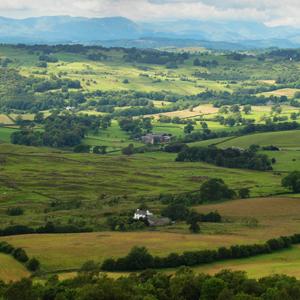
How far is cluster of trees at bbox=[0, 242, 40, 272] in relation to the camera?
63.0m

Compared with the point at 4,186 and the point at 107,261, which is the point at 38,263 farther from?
the point at 4,186

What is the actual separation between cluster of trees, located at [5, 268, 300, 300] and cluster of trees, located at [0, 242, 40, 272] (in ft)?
24.7

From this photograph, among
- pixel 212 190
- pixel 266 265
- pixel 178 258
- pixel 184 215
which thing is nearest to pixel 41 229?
pixel 184 215

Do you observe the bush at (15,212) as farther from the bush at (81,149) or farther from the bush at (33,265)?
the bush at (81,149)

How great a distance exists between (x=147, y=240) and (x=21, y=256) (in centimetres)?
1472

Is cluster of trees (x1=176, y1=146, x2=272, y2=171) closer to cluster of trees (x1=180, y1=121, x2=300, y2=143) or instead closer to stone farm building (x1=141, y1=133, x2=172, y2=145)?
cluster of trees (x1=180, y1=121, x2=300, y2=143)

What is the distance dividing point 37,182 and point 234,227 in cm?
4544

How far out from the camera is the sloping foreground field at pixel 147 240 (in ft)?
218

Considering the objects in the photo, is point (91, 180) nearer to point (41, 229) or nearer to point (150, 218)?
point (150, 218)

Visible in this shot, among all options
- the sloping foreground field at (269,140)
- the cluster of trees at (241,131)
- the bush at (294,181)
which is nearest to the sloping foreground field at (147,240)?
the bush at (294,181)

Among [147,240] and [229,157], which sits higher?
[147,240]

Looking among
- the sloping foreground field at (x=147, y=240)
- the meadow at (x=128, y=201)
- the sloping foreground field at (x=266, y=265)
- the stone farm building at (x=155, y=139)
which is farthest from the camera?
the stone farm building at (x=155, y=139)

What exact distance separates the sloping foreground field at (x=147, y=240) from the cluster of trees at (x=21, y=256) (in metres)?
0.90

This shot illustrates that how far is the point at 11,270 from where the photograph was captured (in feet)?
205
